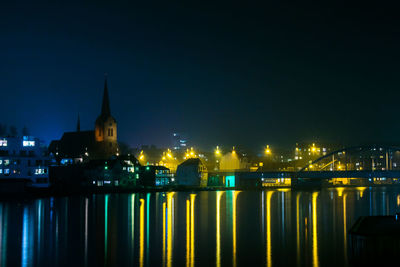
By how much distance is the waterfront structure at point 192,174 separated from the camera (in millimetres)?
99562

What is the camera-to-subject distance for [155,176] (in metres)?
94.9

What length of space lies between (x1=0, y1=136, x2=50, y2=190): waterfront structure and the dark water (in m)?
17.4

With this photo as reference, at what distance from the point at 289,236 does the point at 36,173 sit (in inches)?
1898

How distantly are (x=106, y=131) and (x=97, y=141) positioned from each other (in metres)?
3.48

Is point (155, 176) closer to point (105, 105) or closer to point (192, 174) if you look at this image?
point (192, 174)

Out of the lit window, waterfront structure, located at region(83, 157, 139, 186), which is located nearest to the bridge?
waterfront structure, located at region(83, 157, 139, 186)

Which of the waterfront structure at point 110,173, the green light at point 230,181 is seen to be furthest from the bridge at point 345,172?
the waterfront structure at point 110,173

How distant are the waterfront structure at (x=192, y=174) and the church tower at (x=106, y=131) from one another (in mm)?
22392

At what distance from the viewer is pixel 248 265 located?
78.6 ft

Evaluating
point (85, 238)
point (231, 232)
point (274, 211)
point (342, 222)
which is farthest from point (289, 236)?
point (274, 211)

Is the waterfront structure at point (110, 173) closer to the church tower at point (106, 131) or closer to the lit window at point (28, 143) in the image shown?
the lit window at point (28, 143)

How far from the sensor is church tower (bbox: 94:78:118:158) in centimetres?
11719

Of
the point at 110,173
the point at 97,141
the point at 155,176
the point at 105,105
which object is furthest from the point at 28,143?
the point at 105,105

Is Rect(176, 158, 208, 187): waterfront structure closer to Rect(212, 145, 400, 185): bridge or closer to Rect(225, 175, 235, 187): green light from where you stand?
Rect(212, 145, 400, 185): bridge
